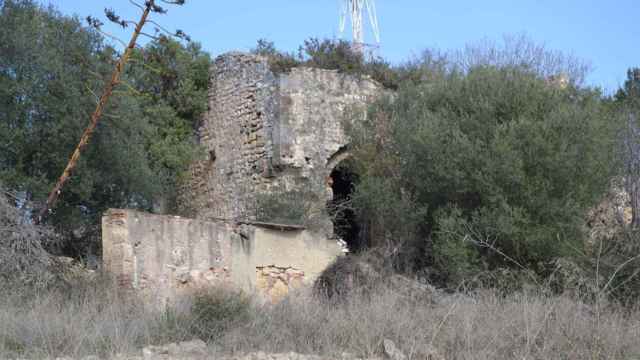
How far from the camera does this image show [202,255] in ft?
41.6

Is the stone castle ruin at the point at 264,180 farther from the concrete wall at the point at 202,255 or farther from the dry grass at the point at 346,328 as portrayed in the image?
the dry grass at the point at 346,328

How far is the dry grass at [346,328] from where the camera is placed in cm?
852

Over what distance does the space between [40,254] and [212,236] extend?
2.46 metres

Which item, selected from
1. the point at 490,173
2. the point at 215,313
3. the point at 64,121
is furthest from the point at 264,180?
the point at 215,313

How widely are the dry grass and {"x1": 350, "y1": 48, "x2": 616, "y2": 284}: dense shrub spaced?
13.8 feet

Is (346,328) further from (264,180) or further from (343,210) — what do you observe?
(343,210)

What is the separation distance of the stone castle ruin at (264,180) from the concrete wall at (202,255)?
0.02 metres

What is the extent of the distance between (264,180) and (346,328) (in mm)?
9325

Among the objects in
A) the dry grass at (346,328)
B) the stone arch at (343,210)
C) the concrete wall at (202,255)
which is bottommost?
the dry grass at (346,328)

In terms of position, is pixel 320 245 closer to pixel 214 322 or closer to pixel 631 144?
pixel 214 322

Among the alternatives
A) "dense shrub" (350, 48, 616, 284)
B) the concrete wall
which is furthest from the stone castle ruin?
"dense shrub" (350, 48, 616, 284)

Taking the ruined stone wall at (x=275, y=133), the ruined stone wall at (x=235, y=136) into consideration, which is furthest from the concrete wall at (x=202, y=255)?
the ruined stone wall at (x=235, y=136)

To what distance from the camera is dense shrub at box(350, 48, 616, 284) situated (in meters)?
14.9

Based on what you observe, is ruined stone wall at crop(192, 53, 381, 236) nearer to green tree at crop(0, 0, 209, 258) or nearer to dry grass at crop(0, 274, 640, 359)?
green tree at crop(0, 0, 209, 258)
